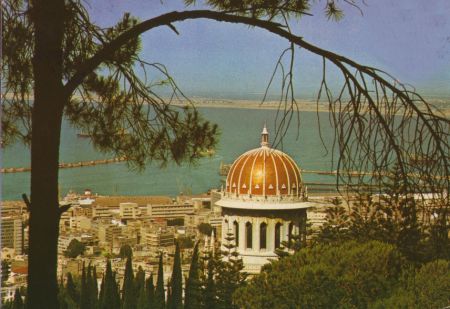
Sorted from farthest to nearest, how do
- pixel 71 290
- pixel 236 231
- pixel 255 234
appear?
pixel 255 234, pixel 236 231, pixel 71 290

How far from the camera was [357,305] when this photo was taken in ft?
18.8

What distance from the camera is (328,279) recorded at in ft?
18.1

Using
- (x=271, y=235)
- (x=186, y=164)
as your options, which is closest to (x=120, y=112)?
(x=186, y=164)

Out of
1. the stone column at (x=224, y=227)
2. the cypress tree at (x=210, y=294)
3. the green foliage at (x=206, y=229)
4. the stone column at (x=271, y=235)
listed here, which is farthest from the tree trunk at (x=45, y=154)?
the stone column at (x=271, y=235)

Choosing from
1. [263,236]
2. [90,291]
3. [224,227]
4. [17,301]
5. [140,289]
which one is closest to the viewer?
[17,301]

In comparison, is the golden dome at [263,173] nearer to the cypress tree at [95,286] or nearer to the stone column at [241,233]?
the stone column at [241,233]

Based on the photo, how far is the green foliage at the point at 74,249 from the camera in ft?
16.6

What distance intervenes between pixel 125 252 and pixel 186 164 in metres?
0.84

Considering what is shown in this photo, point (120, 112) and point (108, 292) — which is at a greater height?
point (120, 112)

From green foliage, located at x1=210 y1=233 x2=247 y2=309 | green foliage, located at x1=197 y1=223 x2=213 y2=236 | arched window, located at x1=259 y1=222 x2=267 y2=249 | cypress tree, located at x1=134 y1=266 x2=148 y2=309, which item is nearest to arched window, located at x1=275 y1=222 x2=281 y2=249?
arched window, located at x1=259 y1=222 x2=267 y2=249

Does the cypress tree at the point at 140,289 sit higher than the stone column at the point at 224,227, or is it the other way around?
the stone column at the point at 224,227

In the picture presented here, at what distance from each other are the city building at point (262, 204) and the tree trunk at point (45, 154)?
1.42m

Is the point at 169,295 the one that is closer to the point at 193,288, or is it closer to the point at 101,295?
the point at 193,288

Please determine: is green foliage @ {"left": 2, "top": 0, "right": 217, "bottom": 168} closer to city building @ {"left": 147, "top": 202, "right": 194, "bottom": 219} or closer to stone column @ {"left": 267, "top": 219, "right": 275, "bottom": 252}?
city building @ {"left": 147, "top": 202, "right": 194, "bottom": 219}
